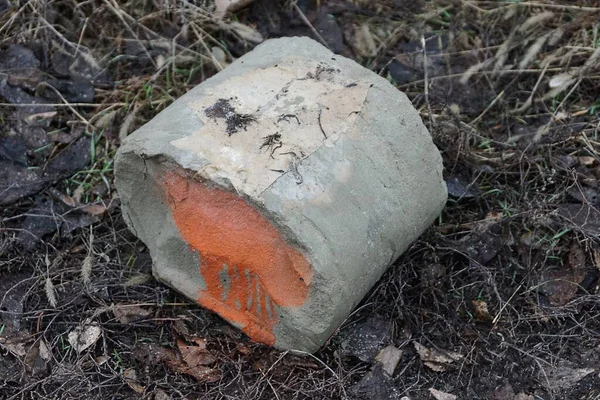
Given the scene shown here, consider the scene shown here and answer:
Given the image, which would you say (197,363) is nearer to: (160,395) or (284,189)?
(160,395)

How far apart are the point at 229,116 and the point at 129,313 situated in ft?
2.76

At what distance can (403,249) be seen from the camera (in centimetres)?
286

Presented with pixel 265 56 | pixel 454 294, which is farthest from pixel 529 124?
pixel 265 56

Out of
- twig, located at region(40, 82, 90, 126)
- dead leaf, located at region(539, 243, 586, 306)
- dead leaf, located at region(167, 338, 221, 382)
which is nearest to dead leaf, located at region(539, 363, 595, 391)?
dead leaf, located at region(539, 243, 586, 306)

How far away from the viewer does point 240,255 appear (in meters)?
2.64

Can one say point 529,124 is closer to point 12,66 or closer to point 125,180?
point 125,180

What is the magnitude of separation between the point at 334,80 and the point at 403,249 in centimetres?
63

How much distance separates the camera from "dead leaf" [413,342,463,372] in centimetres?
285

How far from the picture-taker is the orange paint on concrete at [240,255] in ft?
8.38

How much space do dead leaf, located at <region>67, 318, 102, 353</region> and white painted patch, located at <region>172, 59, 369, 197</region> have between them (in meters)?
0.78

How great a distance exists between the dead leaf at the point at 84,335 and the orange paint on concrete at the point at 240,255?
0.44 m

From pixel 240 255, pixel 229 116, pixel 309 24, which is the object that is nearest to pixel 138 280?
pixel 240 255

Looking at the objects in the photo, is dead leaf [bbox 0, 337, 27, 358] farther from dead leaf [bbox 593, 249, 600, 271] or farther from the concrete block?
dead leaf [bbox 593, 249, 600, 271]

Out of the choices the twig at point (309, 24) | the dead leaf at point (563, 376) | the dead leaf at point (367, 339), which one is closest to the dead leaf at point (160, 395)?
the dead leaf at point (367, 339)
